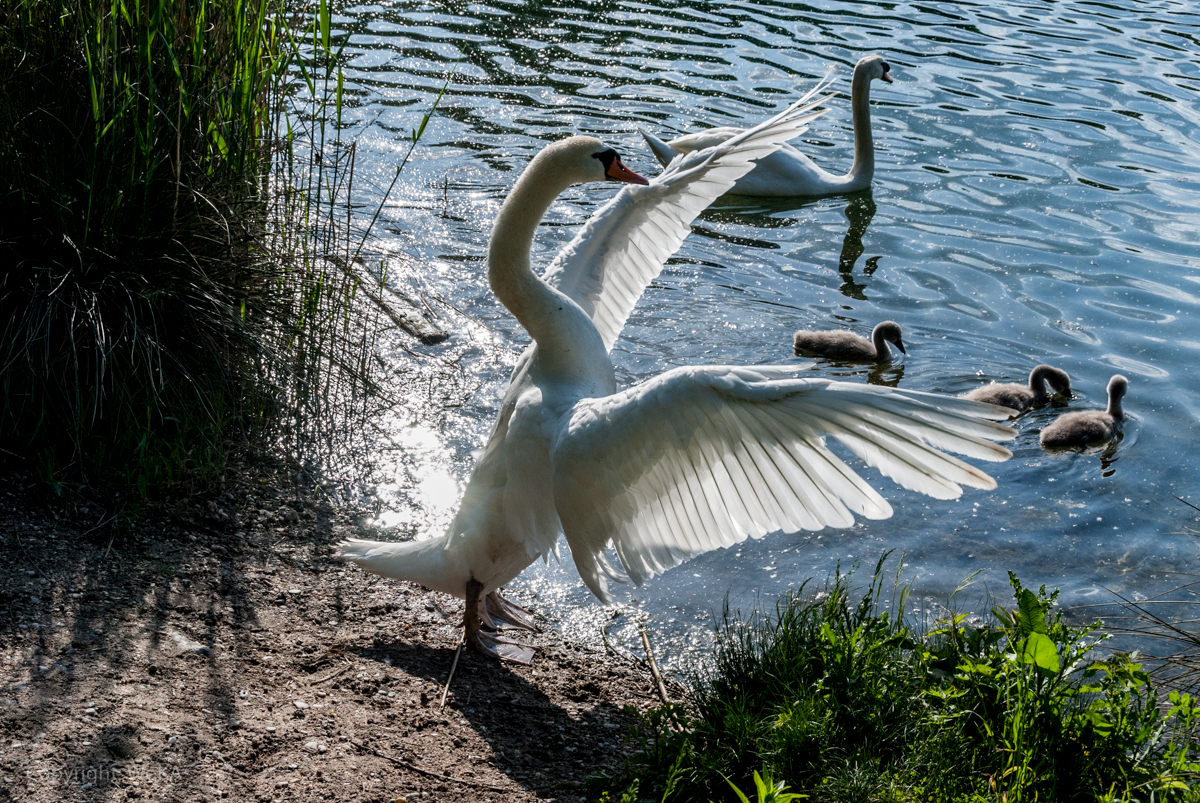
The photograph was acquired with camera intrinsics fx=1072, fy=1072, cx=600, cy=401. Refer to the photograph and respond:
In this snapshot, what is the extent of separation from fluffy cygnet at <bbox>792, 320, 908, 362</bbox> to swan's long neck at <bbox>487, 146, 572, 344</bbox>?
346 cm

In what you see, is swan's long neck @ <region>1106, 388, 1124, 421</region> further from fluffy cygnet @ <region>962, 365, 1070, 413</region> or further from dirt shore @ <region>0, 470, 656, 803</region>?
dirt shore @ <region>0, 470, 656, 803</region>

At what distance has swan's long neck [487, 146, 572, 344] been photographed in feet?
14.5

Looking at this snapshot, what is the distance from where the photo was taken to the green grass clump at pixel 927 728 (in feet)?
10.8

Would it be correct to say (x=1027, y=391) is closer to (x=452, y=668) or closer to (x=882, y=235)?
(x=882, y=235)

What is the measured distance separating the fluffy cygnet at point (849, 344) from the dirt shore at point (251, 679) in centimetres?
348

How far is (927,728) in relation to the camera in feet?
11.6

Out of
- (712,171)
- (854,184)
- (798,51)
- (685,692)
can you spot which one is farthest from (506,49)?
(685,692)

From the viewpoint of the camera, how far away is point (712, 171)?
16.9ft

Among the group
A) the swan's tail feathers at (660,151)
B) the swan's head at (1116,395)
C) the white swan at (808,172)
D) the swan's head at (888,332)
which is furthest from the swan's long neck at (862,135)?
the swan's head at (1116,395)

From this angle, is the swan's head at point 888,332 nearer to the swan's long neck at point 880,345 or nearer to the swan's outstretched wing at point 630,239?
the swan's long neck at point 880,345

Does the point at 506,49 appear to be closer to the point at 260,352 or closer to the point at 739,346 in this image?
the point at 739,346

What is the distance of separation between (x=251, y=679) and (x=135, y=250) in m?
2.06

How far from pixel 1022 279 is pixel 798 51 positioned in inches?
224

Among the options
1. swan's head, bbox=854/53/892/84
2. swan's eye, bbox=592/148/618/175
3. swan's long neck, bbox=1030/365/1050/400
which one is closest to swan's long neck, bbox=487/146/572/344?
swan's eye, bbox=592/148/618/175
